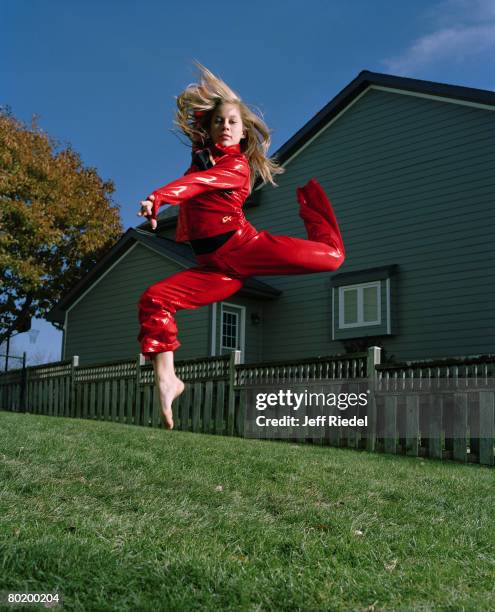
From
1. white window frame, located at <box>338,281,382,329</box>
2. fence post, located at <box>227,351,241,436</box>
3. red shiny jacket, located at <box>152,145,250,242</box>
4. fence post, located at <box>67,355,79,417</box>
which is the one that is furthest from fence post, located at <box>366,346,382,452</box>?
fence post, located at <box>67,355,79,417</box>

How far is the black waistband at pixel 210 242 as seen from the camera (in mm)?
3119

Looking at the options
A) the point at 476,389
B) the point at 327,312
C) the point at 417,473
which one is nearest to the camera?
the point at 417,473

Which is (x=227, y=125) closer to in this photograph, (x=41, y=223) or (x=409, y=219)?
(x=409, y=219)

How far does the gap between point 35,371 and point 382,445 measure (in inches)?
440

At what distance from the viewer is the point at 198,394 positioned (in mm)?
12289

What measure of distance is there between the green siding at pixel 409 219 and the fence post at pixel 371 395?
4.46 m

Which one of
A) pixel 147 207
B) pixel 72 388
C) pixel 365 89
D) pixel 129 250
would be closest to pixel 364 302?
pixel 365 89

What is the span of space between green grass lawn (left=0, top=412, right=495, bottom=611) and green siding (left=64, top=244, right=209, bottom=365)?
10498 millimetres

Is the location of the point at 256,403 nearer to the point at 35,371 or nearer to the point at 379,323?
the point at 379,323

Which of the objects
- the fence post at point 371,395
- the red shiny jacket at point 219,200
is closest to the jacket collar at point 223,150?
the red shiny jacket at point 219,200

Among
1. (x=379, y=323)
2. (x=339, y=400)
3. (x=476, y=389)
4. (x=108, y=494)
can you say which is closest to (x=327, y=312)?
(x=379, y=323)

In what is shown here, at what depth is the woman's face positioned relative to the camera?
322 centimetres

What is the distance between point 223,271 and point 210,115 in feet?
2.43

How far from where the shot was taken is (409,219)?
15.4m
